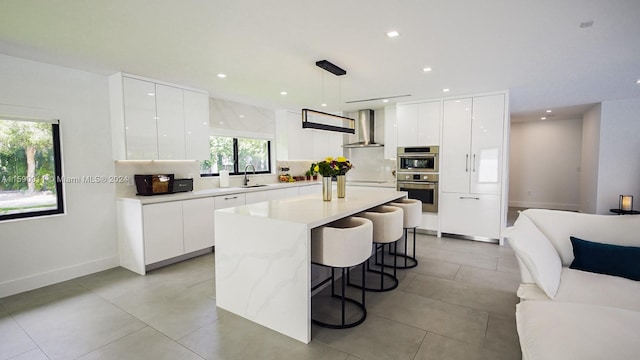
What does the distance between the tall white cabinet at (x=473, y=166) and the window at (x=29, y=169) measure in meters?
5.45

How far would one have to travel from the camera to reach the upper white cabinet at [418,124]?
16.8 ft

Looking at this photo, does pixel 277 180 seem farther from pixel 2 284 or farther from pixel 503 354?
pixel 503 354

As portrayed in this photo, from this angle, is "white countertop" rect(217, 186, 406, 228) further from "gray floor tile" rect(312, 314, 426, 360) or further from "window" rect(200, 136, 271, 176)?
"window" rect(200, 136, 271, 176)

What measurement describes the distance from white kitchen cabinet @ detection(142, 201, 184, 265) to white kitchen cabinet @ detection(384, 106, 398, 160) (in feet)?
12.4

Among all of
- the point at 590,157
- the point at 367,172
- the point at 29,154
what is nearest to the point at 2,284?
the point at 29,154

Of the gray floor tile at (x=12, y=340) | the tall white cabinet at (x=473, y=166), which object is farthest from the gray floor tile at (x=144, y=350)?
the tall white cabinet at (x=473, y=166)

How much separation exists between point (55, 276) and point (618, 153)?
908cm

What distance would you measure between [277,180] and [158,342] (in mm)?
4207

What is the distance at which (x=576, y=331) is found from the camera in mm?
1455

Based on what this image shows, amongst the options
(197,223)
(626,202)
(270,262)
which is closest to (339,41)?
(270,262)

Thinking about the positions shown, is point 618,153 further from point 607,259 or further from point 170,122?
point 170,122

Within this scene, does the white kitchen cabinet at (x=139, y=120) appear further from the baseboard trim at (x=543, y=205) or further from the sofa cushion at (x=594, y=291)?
the baseboard trim at (x=543, y=205)

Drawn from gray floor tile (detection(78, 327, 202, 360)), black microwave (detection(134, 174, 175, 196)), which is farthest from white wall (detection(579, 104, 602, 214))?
black microwave (detection(134, 174, 175, 196))

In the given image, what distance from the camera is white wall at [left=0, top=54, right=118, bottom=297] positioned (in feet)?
9.91
